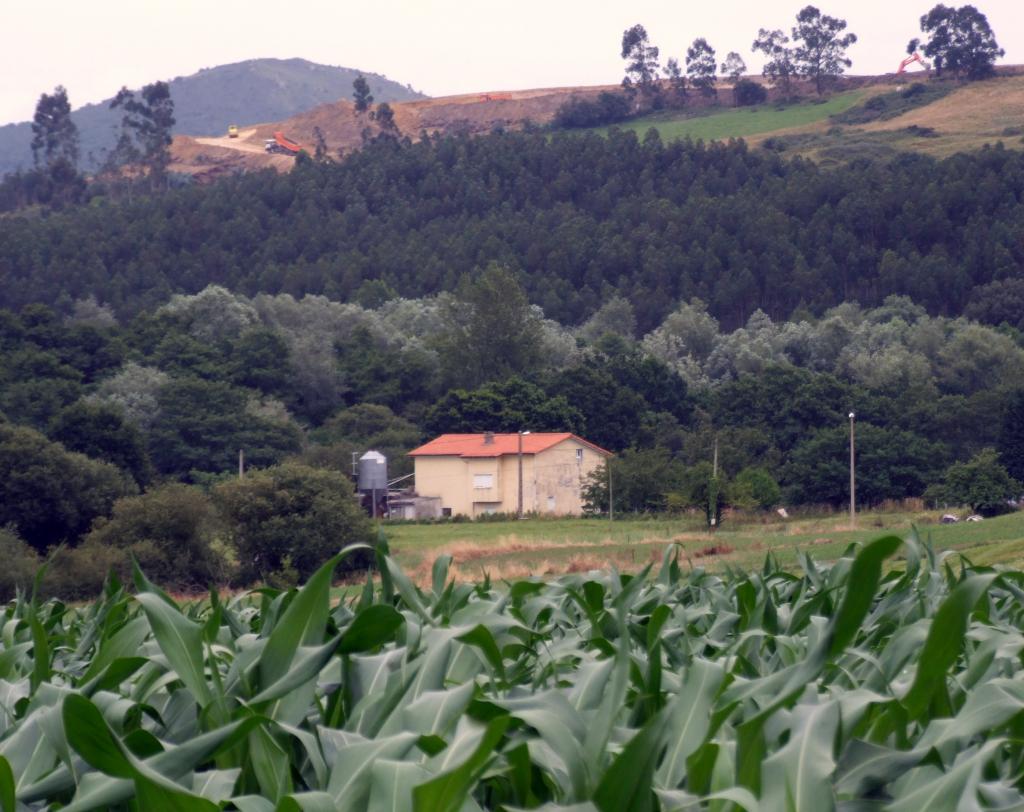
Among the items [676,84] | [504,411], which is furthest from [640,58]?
[504,411]

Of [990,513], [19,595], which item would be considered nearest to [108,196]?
[990,513]

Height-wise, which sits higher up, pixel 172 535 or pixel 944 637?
pixel 944 637

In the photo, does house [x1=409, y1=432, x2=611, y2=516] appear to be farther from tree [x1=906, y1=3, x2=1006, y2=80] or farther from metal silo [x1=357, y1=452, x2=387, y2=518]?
tree [x1=906, y1=3, x2=1006, y2=80]

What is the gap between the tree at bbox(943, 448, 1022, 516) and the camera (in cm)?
5388

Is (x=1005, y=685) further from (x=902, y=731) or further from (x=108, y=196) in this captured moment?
(x=108, y=196)

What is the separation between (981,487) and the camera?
54.1 metres

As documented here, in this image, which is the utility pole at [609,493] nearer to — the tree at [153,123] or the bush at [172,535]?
the bush at [172,535]

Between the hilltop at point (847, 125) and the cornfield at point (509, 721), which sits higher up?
the hilltop at point (847, 125)

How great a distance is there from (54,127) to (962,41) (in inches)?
4326

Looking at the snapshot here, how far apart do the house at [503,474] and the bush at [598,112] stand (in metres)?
116

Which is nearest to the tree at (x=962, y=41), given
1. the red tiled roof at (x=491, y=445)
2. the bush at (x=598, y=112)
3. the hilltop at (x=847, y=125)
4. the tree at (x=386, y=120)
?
the hilltop at (x=847, y=125)

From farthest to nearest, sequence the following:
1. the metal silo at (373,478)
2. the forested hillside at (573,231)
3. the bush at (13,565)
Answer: the forested hillside at (573,231), the metal silo at (373,478), the bush at (13,565)

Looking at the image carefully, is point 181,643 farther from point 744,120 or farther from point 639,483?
point 744,120

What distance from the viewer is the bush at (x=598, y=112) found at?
176 meters
